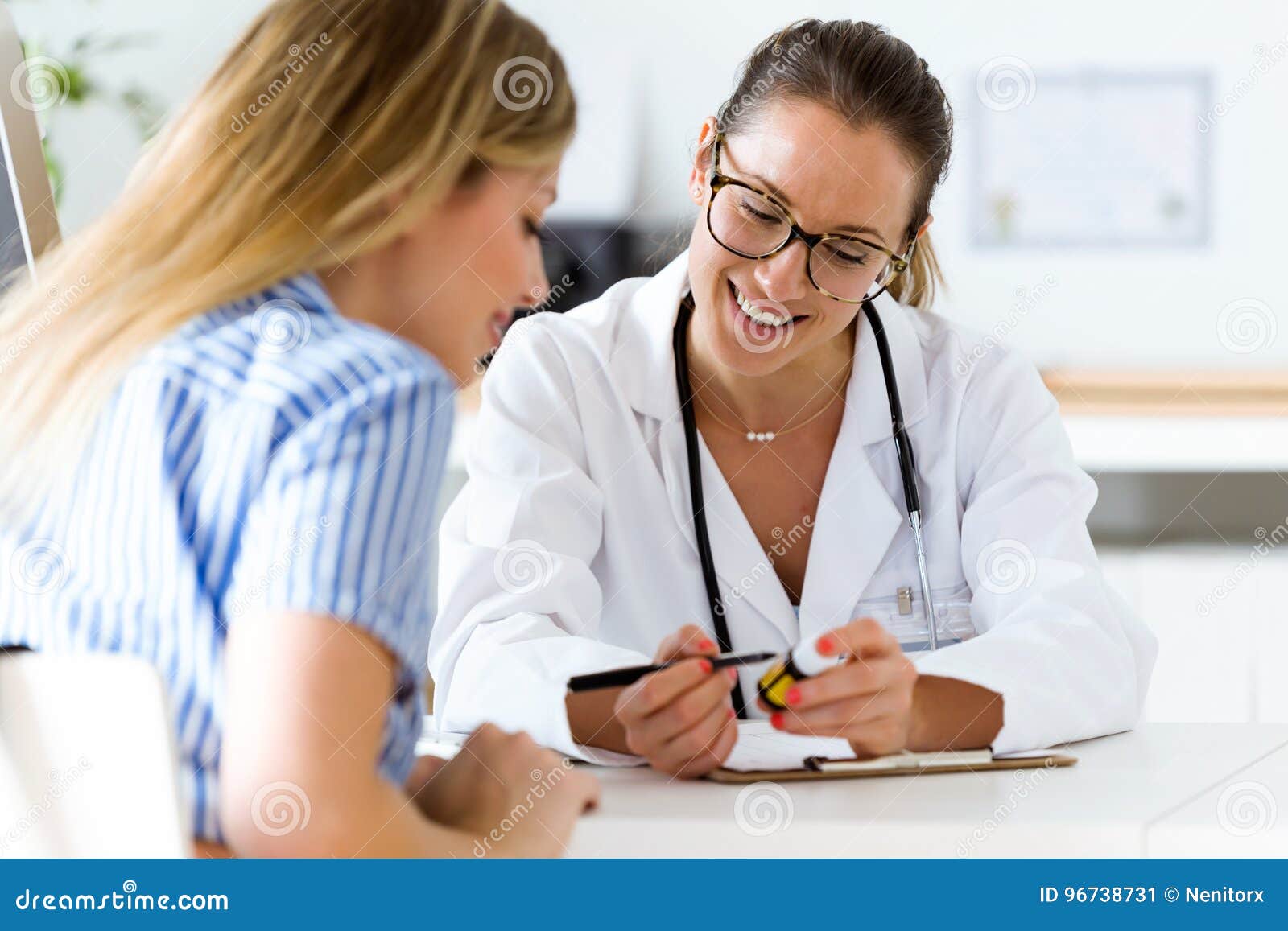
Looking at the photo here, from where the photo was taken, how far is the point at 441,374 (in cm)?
64

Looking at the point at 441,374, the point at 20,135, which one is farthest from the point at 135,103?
the point at 441,374

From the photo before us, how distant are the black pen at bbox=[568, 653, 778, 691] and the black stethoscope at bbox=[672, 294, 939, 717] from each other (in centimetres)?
28

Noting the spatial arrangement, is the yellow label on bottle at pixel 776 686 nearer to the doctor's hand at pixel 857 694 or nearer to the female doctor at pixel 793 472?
the doctor's hand at pixel 857 694

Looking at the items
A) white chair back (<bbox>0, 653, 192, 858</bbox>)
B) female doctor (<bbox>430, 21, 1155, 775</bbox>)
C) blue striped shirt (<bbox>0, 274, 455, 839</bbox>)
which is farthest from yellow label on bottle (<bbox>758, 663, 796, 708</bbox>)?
white chair back (<bbox>0, 653, 192, 858</bbox>)

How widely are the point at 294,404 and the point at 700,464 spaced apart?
791 millimetres

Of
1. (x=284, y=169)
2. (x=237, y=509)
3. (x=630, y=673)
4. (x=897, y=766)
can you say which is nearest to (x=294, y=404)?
(x=237, y=509)

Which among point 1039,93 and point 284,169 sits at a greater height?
point 1039,93

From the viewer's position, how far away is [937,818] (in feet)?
2.79

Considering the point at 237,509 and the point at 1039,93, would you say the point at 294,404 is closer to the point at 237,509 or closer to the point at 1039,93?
the point at 237,509

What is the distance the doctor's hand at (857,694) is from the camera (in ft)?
3.13

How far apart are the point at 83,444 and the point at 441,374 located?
0.69 ft

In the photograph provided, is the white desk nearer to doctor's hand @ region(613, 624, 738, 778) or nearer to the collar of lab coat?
doctor's hand @ region(613, 624, 738, 778)

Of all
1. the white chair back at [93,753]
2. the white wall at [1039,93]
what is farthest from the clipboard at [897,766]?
the white wall at [1039,93]

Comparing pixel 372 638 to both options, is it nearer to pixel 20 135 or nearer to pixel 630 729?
pixel 630 729
